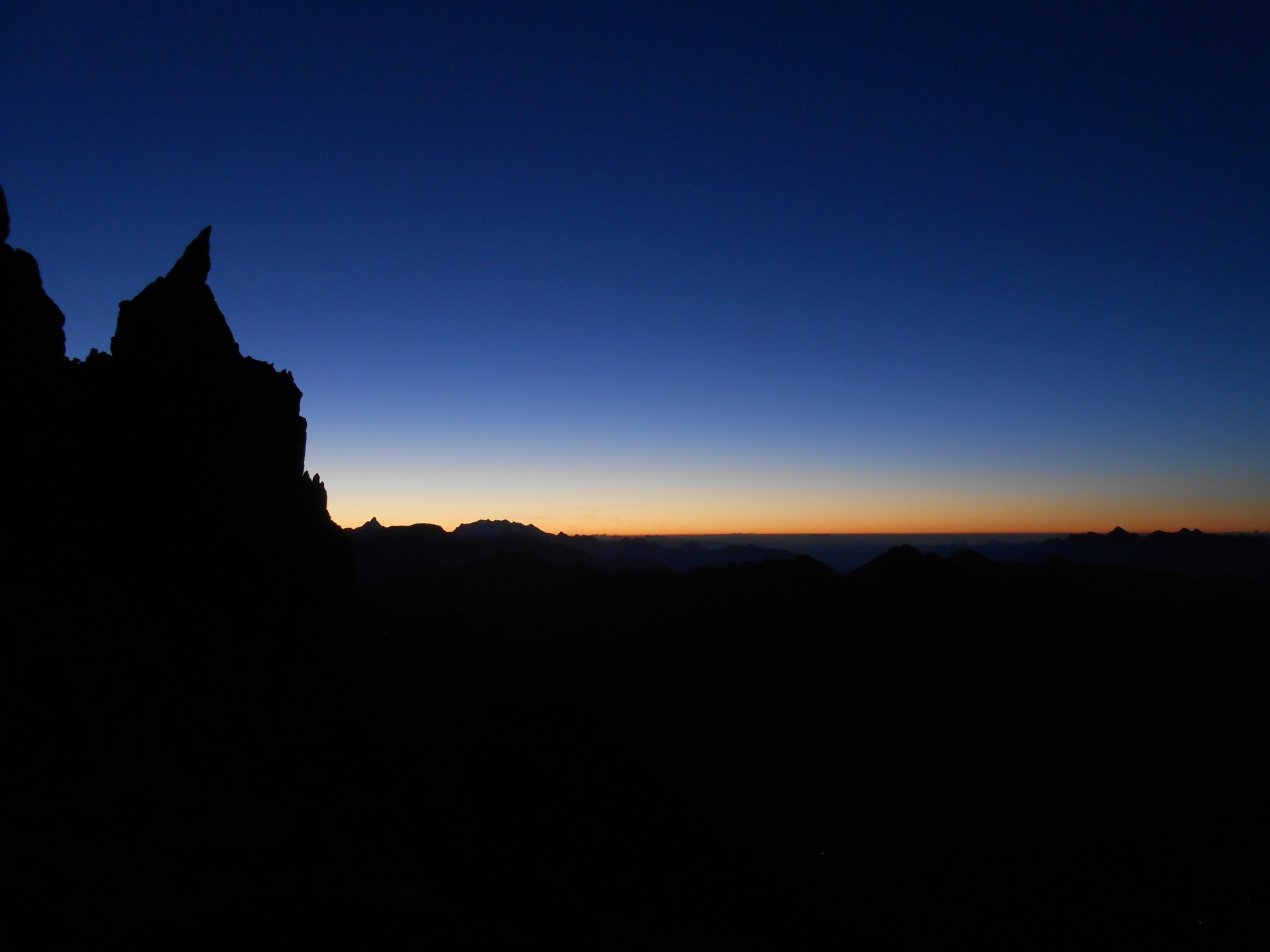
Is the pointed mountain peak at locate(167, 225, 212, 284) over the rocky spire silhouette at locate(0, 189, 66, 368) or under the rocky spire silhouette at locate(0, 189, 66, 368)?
over

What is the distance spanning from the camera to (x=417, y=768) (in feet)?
98.1

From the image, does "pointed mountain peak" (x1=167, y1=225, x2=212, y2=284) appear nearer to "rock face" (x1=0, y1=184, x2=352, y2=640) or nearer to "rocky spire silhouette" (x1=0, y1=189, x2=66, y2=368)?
"rock face" (x1=0, y1=184, x2=352, y2=640)

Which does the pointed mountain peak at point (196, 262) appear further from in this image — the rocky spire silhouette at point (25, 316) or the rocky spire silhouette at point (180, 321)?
the rocky spire silhouette at point (25, 316)

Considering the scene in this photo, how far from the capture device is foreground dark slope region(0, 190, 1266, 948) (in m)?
15.3

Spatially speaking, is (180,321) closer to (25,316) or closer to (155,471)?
(25,316)

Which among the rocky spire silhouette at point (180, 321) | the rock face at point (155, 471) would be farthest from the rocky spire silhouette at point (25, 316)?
the rocky spire silhouette at point (180, 321)

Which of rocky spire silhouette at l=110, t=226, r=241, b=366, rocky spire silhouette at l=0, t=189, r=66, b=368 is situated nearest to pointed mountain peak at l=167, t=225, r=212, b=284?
rocky spire silhouette at l=110, t=226, r=241, b=366

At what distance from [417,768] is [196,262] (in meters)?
29.4

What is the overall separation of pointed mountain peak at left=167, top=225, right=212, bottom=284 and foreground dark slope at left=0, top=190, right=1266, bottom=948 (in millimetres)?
300

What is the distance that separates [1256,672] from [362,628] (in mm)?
143403

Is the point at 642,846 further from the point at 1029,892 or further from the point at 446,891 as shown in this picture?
the point at 1029,892

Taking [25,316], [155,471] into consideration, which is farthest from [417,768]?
[25,316]

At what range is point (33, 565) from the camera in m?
20.8

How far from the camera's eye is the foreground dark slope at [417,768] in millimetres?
15312
